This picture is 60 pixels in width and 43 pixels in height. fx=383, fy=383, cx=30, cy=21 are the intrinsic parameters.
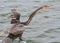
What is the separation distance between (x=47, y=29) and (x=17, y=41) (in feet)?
7.45

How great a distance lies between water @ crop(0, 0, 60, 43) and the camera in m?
9.82

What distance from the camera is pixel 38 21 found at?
37.9 feet

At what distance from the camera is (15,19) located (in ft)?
26.3

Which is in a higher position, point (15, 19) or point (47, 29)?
point (15, 19)

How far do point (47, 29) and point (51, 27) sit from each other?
8.3 inches

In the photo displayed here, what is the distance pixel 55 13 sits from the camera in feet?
41.1

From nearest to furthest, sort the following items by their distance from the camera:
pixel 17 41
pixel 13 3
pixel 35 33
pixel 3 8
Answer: pixel 17 41 < pixel 35 33 < pixel 3 8 < pixel 13 3

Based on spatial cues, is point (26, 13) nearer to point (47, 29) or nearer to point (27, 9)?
point (27, 9)

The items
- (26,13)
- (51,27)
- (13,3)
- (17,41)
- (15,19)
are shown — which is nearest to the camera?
(15,19)

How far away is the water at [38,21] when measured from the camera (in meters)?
9.82

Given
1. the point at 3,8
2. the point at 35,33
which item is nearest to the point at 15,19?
the point at 35,33

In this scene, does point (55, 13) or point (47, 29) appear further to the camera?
point (55, 13)

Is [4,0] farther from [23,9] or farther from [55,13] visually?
[55,13]

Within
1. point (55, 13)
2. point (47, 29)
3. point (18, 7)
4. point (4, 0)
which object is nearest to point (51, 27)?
point (47, 29)
